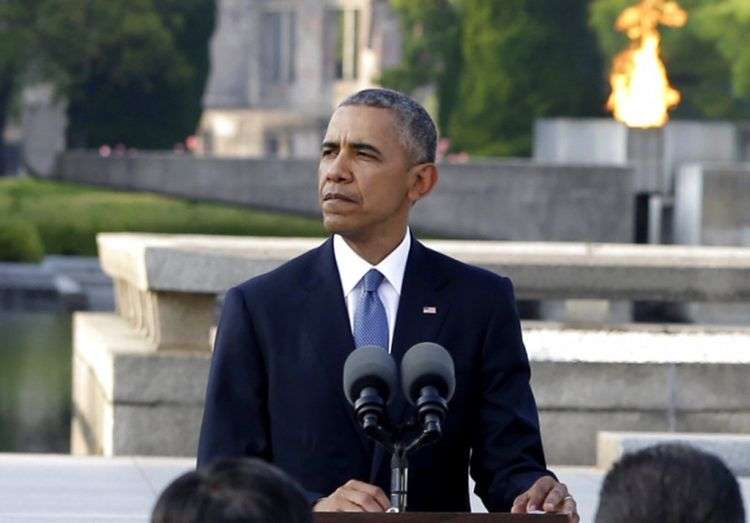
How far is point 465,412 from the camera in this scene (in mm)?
5066

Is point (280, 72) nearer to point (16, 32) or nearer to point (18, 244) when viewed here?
point (16, 32)

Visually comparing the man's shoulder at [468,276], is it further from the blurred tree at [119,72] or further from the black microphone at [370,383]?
the blurred tree at [119,72]

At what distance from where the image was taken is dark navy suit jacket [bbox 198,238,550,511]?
5.00m

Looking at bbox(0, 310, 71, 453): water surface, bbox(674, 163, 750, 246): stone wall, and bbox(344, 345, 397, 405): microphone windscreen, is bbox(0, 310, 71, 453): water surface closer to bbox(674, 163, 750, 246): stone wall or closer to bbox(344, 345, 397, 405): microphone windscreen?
bbox(674, 163, 750, 246): stone wall

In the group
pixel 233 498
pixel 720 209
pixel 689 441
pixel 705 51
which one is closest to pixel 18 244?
pixel 720 209

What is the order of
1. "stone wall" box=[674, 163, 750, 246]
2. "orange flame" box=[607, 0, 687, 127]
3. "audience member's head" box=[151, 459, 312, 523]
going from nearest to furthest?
1. "audience member's head" box=[151, 459, 312, 523]
2. "stone wall" box=[674, 163, 750, 246]
3. "orange flame" box=[607, 0, 687, 127]

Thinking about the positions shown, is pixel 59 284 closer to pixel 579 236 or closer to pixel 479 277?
pixel 579 236

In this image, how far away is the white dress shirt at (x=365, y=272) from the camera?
5.11m

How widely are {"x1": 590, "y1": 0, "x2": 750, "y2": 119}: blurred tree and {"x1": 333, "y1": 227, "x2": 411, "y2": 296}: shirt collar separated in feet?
128

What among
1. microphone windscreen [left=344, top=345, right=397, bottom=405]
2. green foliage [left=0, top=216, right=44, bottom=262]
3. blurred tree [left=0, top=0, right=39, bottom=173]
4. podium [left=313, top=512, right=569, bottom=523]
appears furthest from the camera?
blurred tree [left=0, top=0, right=39, bottom=173]

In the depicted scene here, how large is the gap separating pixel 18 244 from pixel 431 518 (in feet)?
115

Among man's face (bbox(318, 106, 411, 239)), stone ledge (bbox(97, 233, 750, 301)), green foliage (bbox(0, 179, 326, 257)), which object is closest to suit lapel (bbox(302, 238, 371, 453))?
man's face (bbox(318, 106, 411, 239))

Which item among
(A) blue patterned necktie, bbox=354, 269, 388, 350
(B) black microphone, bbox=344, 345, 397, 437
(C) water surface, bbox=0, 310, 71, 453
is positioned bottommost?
(C) water surface, bbox=0, 310, 71, 453

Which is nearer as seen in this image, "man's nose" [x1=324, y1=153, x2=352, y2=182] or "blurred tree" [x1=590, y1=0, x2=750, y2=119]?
"man's nose" [x1=324, y1=153, x2=352, y2=182]
